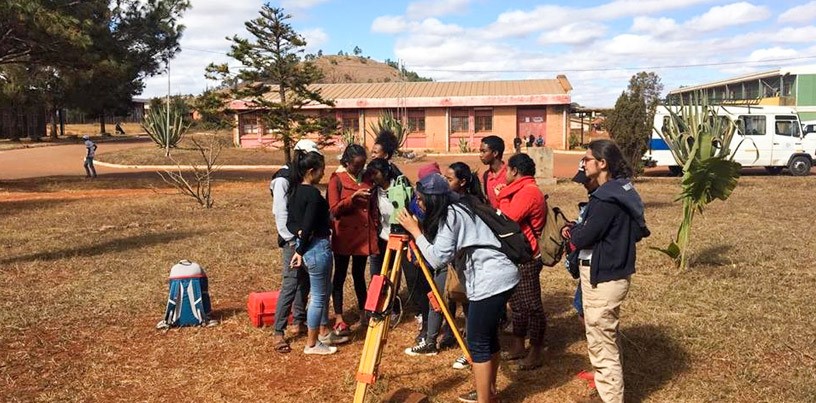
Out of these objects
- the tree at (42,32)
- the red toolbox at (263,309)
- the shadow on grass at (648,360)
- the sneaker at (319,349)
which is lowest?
the shadow on grass at (648,360)

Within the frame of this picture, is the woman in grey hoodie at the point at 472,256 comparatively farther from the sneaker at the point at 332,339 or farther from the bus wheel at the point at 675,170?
the bus wheel at the point at 675,170

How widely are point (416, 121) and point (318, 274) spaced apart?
110 ft

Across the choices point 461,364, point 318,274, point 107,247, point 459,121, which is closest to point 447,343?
point 461,364

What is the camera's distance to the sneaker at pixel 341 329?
521cm

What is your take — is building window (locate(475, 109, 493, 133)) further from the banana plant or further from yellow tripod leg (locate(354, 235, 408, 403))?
yellow tripod leg (locate(354, 235, 408, 403))

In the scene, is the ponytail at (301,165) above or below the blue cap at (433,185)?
above

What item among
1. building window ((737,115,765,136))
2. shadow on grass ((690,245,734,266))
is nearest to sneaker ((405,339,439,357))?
shadow on grass ((690,245,734,266))

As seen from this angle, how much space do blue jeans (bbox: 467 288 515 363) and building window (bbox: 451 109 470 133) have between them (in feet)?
111

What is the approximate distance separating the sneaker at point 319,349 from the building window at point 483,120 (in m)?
32.4

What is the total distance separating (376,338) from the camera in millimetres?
3475

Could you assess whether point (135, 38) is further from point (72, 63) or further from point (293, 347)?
point (293, 347)

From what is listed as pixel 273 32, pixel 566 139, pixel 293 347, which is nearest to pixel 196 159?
pixel 273 32

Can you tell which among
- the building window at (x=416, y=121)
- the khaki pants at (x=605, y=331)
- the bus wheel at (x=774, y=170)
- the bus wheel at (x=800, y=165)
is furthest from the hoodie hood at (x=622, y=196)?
the building window at (x=416, y=121)

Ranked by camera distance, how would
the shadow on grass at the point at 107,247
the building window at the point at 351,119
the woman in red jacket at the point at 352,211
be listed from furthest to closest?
1. the building window at the point at 351,119
2. the shadow on grass at the point at 107,247
3. the woman in red jacket at the point at 352,211
